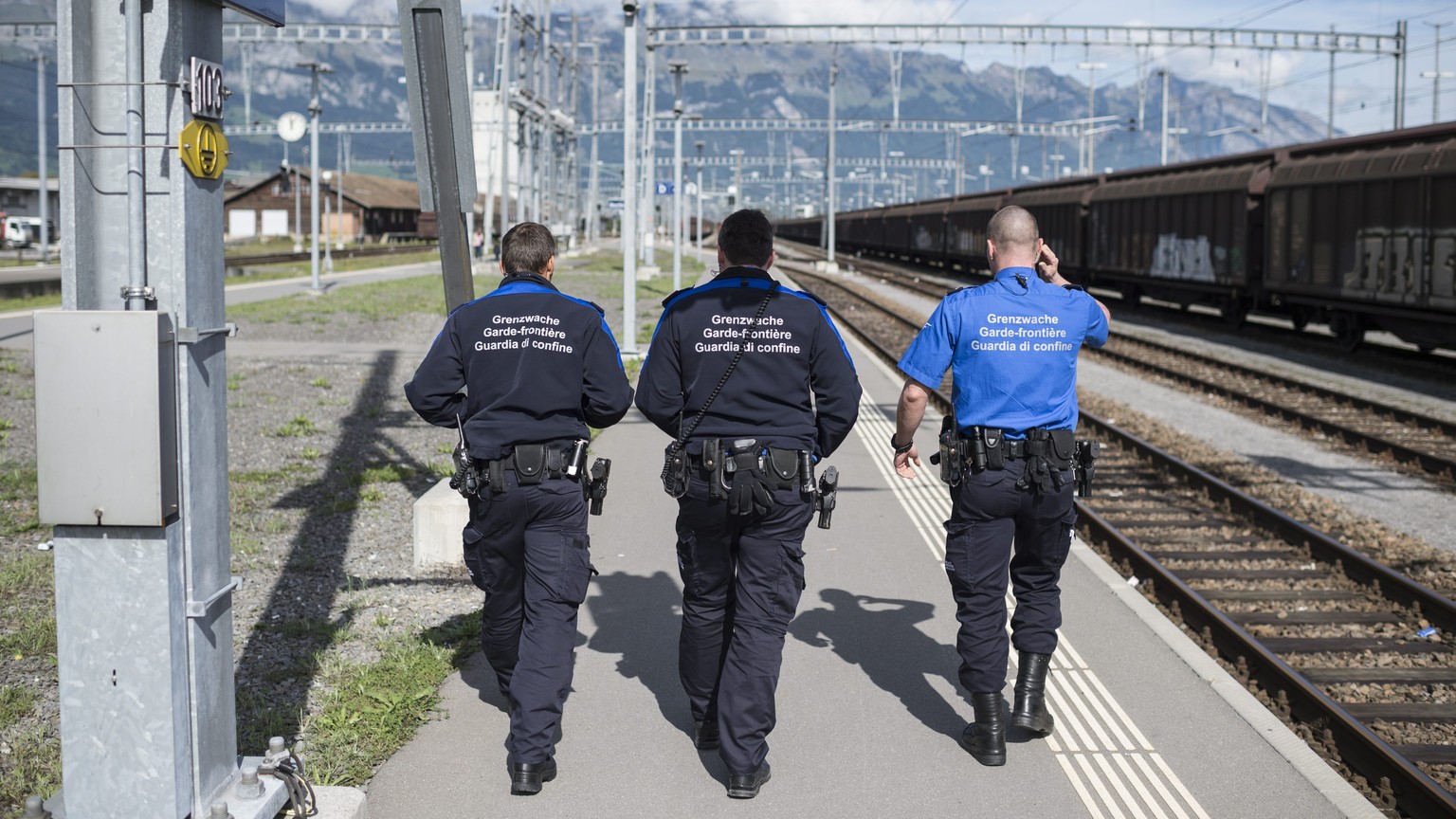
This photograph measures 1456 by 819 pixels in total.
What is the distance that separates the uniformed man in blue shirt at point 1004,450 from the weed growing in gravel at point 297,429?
953 cm

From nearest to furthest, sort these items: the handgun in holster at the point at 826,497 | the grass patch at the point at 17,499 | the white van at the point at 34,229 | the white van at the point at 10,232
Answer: the handgun in holster at the point at 826,497
the grass patch at the point at 17,499
the white van at the point at 10,232
the white van at the point at 34,229

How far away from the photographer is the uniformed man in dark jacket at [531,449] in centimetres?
488

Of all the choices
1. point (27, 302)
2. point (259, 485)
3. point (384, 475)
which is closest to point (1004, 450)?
point (384, 475)

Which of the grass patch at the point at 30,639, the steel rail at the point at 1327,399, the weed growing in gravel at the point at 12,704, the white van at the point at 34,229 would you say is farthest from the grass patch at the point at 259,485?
the white van at the point at 34,229

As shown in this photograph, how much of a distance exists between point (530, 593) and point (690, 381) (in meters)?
0.95

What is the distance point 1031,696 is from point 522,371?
2304 millimetres

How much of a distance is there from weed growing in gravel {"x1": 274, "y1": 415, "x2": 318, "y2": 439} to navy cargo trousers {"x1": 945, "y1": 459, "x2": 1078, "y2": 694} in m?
9.67

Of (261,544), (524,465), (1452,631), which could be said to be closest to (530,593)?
(524,465)

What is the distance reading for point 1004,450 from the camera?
5.19 m

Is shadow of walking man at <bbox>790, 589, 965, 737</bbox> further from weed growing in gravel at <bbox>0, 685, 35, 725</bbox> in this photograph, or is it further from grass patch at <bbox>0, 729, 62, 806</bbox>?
weed growing in gravel at <bbox>0, 685, 35, 725</bbox>

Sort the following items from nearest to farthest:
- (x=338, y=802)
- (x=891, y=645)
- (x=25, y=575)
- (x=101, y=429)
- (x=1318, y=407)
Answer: (x=101, y=429)
(x=338, y=802)
(x=891, y=645)
(x=25, y=575)
(x=1318, y=407)

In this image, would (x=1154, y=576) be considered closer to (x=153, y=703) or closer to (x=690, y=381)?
(x=690, y=381)

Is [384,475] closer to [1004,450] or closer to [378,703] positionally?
[378,703]

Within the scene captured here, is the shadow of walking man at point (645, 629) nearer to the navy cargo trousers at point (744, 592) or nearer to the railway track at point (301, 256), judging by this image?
the navy cargo trousers at point (744, 592)
